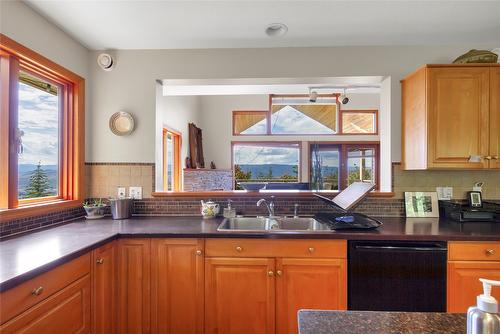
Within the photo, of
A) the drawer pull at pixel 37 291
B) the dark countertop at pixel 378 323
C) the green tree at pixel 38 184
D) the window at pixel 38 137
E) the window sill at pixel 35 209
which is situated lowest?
the drawer pull at pixel 37 291

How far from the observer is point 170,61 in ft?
7.95

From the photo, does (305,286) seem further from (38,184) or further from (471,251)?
(38,184)

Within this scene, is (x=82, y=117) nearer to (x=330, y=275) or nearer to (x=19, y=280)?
(x=19, y=280)

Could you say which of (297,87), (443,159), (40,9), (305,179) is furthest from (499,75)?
(305,179)

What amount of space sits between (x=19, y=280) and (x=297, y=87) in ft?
8.09

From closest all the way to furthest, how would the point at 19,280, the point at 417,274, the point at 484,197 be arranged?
the point at 19,280 < the point at 417,274 < the point at 484,197

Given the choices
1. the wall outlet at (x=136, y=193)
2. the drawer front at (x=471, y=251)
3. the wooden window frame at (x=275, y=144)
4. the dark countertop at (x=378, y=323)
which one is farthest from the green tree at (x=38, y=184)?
the wooden window frame at (x=275, y=144)

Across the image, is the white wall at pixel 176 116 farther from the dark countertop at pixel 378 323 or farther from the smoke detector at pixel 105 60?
the dark countertop at pixel 378 323

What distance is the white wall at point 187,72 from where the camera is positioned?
2.34 metres

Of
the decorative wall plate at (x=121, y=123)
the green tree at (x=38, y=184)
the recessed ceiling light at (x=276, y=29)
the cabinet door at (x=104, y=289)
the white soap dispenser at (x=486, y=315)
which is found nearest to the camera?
the white soap dispenser at (x=486, y=315)

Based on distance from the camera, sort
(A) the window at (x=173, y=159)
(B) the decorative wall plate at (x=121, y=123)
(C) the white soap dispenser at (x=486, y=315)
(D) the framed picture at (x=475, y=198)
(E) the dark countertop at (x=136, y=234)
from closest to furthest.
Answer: (C) the white soap dispenser at (x=486, y=315) → (E) the dark countertop at (x=136, y=234) → (D) the framed picture at (x=475, y=198) → (B) the decorative wall plate at (x=121, y=123) → (A) the window at (x=173, y=159)

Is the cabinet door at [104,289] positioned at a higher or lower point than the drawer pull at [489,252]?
lower

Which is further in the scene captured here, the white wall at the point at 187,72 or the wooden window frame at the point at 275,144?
the wooden window frame at the point at 275,144

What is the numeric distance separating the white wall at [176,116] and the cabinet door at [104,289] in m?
0.85
